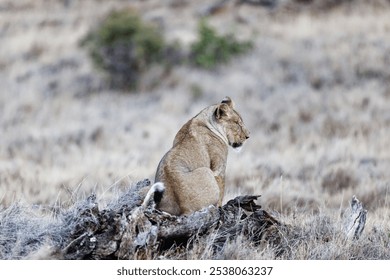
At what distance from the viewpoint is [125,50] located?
2706cm

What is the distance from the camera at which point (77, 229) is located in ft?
20.8

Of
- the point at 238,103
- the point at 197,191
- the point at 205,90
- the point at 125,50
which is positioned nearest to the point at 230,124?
the point at 197,191

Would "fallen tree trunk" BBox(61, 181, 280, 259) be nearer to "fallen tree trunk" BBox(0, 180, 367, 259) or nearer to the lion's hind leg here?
"fallen tree trunk" BBox(0, 180, 367, 259)

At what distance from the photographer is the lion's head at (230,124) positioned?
25.9ft

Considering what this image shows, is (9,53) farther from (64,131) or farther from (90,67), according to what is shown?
(64,131)

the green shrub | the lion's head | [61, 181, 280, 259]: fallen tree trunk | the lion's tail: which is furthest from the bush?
the lion's tail

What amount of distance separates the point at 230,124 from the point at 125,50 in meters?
19.6

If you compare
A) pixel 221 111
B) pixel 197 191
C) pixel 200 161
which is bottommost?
pixel 197 191

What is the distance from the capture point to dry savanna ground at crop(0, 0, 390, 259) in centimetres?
1552

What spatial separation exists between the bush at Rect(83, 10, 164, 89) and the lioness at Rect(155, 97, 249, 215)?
1878 centimetres

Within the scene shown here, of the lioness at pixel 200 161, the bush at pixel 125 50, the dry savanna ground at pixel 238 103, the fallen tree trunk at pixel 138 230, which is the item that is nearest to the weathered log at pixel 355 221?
the fallen tree trunk at pixel 138 230

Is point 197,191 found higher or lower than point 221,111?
lower

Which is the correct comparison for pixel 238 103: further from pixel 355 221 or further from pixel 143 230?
pixel 143 230

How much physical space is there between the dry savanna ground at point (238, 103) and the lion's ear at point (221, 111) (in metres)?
3.01
